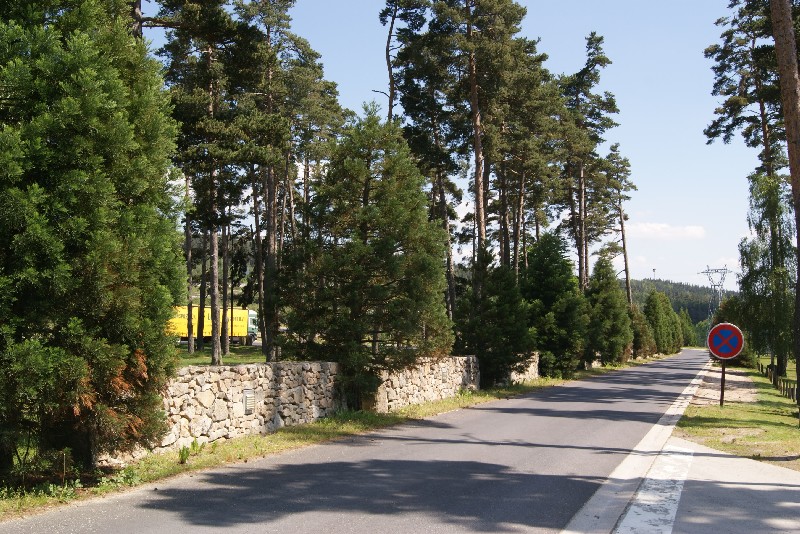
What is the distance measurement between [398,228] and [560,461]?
7.51 m

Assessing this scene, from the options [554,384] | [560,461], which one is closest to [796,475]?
[560,461]

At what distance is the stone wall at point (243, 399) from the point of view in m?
9.70

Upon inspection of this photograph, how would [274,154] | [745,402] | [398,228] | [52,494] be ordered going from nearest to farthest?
[52,494] → [398,228] → [274,154] → [745,402]

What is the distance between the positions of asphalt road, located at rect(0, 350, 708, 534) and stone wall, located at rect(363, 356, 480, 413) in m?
2.74

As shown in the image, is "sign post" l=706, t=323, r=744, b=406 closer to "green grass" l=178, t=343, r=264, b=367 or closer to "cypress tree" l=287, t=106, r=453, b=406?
"cypress tree" l=287, t=106, r=453, b=406

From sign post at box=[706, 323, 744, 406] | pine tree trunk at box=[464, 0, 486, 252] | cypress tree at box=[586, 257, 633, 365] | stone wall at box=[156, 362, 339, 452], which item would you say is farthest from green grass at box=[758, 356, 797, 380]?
stone wall at box=[156, 362, 339, 452]

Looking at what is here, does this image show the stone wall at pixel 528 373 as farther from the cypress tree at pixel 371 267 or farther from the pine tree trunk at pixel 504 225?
the cypress tree at pixel 371 267

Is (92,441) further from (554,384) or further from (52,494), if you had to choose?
(554,384)

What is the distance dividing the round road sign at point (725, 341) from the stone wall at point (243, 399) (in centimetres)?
915

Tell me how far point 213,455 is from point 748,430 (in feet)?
37.5

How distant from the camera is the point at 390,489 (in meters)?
8.00

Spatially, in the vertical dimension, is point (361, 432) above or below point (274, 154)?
below

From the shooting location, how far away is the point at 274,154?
58.7 ft

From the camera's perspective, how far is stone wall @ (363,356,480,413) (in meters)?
16.6
